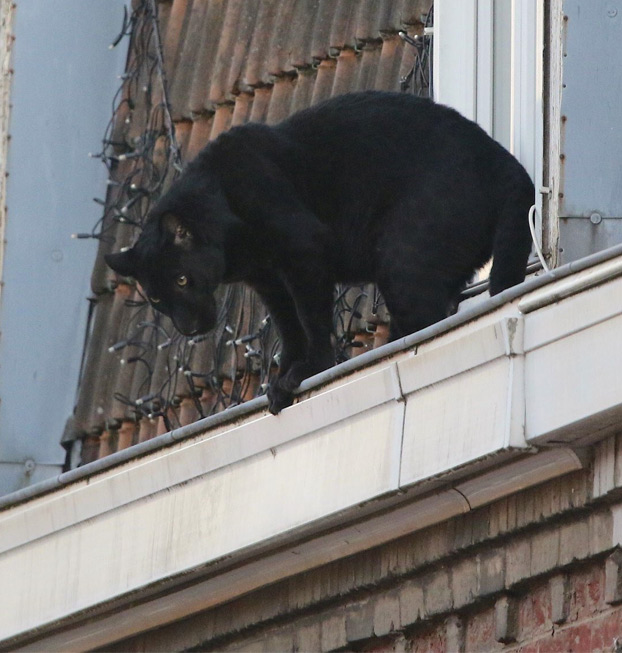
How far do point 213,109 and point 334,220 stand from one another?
115 inches

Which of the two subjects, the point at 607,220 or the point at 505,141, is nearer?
the point at 607,220

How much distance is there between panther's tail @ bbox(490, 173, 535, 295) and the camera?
550cm

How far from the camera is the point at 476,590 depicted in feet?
16.1

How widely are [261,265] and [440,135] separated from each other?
0.78m

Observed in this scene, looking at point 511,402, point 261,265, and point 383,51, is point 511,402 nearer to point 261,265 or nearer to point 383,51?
point 261,265

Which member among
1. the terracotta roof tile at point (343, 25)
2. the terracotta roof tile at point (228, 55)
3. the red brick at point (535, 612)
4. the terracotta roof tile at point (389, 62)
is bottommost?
the red brick at point (535, 612)

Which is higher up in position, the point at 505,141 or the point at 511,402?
the point at 505,141

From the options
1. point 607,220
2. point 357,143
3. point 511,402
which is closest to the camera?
point 511,402

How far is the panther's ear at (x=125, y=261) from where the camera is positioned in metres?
6.39

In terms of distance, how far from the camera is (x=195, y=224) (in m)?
6.09

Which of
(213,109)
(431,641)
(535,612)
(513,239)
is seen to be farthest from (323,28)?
(535,612)

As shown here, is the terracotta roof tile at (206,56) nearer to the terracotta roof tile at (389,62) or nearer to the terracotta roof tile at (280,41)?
the terracotta roof tile at (280,41)

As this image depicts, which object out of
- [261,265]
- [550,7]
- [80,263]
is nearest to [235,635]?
[261,265]

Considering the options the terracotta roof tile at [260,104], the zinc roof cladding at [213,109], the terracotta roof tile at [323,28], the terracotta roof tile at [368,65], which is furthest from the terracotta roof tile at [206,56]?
the terracotta roof tile at [368,65]
